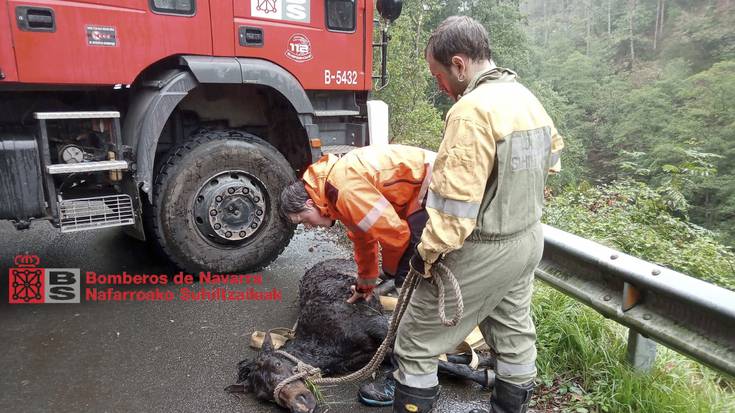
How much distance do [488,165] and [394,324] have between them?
1097mm

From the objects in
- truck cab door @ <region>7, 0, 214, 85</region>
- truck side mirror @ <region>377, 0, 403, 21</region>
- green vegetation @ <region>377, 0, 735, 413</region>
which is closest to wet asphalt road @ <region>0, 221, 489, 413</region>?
green vegetation @ <region>377, 0, 735, 413</region>

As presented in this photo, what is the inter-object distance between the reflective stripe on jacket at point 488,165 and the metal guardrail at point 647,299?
67cm

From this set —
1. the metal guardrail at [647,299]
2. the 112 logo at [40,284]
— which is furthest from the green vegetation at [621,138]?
the 112 logo at [40,284]

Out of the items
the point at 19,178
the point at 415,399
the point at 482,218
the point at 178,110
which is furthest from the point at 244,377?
the point at 178,110

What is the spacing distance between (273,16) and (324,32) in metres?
0.53

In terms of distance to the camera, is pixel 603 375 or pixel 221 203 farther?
pixel 221 203

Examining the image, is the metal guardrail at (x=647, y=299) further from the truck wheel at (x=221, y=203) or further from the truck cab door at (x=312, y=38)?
Result: the truck cab door at (x=312, y=38)

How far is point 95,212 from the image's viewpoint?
4.05 m

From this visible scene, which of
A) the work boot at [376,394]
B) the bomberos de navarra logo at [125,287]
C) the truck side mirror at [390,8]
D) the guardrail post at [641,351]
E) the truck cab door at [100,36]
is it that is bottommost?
the work boot at [376,394]

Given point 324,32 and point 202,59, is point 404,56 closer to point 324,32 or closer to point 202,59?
point 324,32

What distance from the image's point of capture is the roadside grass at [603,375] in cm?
257

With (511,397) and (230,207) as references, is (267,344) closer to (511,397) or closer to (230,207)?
(511,397)

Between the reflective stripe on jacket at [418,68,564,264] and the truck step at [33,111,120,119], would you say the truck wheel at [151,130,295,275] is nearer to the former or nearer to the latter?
the truck step at [33,111,120,119]

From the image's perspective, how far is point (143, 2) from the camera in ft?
13.3
